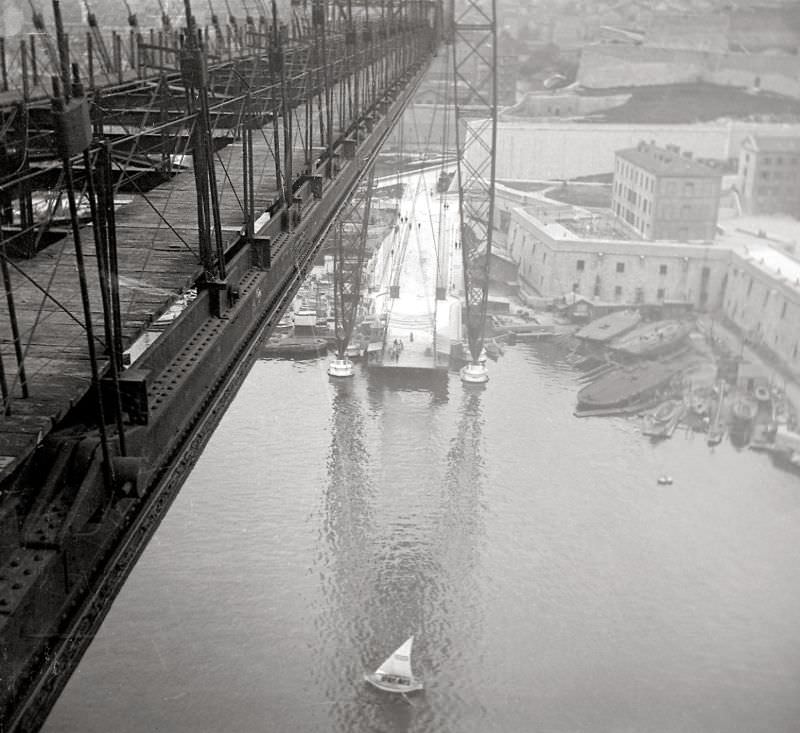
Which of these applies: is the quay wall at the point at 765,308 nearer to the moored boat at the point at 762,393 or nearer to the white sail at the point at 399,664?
the moored boat at the point at 762,393

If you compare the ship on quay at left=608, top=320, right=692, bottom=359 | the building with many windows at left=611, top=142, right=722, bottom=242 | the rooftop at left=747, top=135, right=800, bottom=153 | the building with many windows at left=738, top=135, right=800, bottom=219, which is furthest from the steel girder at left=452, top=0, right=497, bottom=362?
the rooftop at left=747, top=135, right=800, bottom=153

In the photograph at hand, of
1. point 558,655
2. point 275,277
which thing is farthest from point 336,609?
point 275,277

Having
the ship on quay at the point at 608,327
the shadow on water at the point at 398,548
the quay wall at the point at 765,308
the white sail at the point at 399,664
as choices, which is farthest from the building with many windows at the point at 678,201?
the white sail at the point at 399,664

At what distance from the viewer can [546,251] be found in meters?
14.7

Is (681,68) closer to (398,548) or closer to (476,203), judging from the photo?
(476,203)

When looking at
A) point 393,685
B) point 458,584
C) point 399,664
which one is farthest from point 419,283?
point 393,685

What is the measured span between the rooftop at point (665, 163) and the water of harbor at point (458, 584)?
238 inches

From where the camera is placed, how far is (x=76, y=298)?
237cm

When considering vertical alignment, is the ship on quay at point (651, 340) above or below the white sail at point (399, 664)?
below

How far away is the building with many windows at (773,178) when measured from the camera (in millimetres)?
18109

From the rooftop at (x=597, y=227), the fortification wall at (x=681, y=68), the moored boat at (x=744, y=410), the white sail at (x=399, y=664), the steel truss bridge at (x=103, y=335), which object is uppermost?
the steel truss bridge at (x=103, y=335)

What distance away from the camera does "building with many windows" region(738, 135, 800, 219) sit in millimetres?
18109

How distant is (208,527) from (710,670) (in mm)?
3885

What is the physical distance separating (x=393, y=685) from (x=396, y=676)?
0.06 metres
